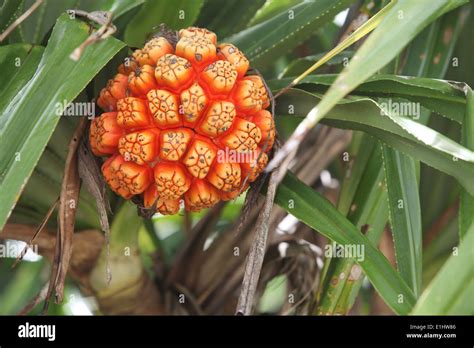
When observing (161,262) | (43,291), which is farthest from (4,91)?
(161,262)

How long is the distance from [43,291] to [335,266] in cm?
53

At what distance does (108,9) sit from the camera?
1.08 metres

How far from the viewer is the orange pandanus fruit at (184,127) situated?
0.97m

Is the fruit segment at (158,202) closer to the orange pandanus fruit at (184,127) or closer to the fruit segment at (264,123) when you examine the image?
the orange pandanus fruit at (184,127)

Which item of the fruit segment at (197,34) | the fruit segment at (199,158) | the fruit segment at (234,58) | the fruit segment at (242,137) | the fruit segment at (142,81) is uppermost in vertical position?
the fruit segment at (197,34)

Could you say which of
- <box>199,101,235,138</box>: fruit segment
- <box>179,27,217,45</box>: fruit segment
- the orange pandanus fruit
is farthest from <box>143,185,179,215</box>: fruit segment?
<box>179,27,217,45</box>: fruit segment

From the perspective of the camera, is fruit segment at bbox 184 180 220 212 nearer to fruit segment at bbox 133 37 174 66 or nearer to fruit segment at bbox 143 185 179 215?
fruit segment at bbox 143 185 179 215

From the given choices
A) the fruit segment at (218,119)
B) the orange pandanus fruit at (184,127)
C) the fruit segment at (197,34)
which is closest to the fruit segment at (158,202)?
the orange pandanus fruit at (184,127)

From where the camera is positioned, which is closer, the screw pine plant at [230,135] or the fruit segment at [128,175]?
the screw pine plant at [230,135]

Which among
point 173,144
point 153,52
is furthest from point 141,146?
point 153,52

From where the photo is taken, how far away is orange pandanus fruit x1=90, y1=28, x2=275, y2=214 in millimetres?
968

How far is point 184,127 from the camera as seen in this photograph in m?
0.98

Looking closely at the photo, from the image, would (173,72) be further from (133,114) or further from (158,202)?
(158,202)

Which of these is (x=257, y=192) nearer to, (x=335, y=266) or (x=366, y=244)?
(x=366, y=244)
